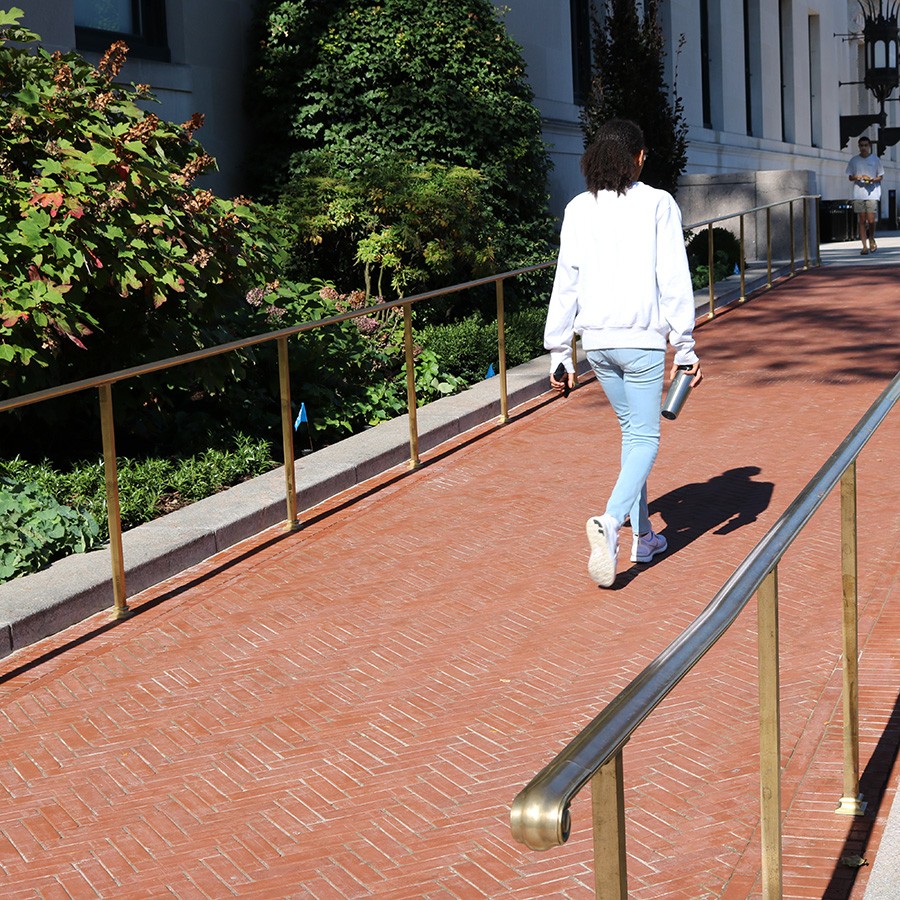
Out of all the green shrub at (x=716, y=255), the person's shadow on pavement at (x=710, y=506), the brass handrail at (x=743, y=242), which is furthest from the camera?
the green shrub at (x=716, y=255)

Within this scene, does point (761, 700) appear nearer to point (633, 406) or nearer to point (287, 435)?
point (633, 406)

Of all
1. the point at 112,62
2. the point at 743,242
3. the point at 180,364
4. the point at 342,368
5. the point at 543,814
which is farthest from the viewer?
the point at 743,242

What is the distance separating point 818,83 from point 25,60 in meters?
33.9

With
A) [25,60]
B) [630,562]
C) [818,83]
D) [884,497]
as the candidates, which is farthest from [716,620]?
[818,83]

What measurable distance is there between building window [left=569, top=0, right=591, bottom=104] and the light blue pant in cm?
1628

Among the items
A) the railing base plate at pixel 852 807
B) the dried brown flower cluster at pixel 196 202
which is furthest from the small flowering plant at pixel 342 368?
the railing base plate at pixel 852 807

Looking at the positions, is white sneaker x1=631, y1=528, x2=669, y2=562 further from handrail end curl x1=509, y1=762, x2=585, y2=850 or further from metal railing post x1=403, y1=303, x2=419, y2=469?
handrail end curl x1=509, y1=762, x2=585, y2=850

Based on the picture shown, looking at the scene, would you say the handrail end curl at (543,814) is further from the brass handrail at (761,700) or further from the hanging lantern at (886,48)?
the hanging lantern at (886,48)

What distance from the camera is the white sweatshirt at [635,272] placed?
246 inches

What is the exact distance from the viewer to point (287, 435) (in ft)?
24.9

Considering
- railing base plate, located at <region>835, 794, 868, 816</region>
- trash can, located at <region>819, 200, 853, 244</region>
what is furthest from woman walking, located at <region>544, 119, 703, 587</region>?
trash can, located at <region>819, 200, 853, 244</region>

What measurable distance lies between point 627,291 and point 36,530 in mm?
3090

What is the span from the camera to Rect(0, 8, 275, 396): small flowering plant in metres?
7.90

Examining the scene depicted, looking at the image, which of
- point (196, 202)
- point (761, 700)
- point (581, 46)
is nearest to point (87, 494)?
point (196, 202)
